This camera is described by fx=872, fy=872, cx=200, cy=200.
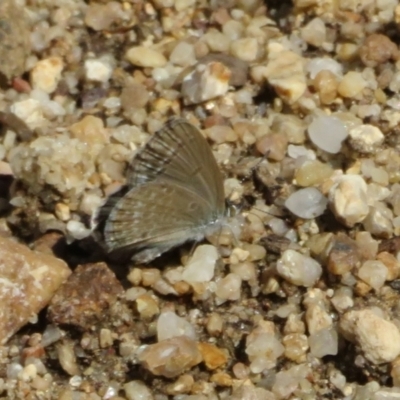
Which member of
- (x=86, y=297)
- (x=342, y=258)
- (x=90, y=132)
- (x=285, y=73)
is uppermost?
(x=285, y=73)

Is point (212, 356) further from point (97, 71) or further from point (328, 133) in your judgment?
point (97, 71)

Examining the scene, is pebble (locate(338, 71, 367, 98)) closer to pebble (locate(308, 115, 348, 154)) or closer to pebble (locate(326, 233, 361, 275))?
pebble (locate(308, 115, 348, 154))

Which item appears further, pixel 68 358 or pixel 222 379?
pixel 68 358

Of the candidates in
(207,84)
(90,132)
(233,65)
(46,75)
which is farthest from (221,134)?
(46,75)

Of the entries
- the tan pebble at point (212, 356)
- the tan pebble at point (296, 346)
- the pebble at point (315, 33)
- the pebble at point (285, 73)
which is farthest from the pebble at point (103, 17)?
the tan pebble at point (296, 346)

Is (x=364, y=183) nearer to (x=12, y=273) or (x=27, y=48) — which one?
(x=12, y=273)

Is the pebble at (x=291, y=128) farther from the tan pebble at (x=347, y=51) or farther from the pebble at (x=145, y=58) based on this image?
the pebble at (x=145, y=58)
